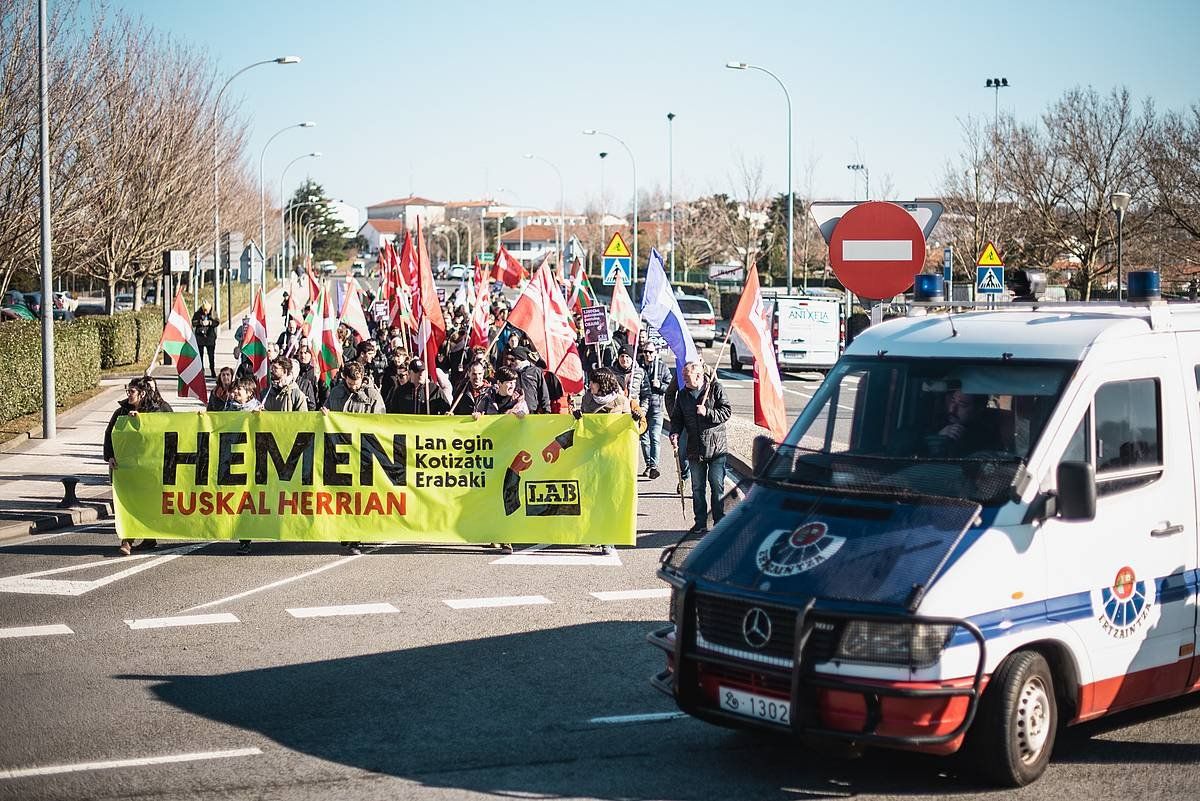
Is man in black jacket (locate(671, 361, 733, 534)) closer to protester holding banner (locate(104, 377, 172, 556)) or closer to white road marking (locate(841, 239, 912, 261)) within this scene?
white road marking (locate(841, 239, 912, 261))

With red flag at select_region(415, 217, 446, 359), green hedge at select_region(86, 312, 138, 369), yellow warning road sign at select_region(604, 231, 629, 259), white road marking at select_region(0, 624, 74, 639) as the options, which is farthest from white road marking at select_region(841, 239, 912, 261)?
green hedge at select_region(86, 312, 138, 369)

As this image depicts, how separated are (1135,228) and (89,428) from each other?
3659cm

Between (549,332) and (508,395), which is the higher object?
(549,332)

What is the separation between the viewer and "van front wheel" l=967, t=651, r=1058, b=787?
632cm

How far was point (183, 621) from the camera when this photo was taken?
10.3 metres

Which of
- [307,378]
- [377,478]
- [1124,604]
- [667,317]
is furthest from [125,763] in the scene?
[307,378]

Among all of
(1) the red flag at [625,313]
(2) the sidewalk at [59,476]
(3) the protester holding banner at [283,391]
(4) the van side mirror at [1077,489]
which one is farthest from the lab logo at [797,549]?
(1) the red flag at [625,313]

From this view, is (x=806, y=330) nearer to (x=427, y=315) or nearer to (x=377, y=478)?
(x=427, y=315)

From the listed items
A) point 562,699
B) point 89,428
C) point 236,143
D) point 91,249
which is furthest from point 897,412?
point 236,143

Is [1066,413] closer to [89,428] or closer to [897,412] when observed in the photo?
[897,412]

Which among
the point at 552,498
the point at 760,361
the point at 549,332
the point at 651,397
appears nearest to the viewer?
the point at 552,498

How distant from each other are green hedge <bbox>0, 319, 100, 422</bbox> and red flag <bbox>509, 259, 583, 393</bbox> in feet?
30.3

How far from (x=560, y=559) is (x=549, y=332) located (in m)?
5.87

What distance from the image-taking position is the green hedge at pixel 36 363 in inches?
876
